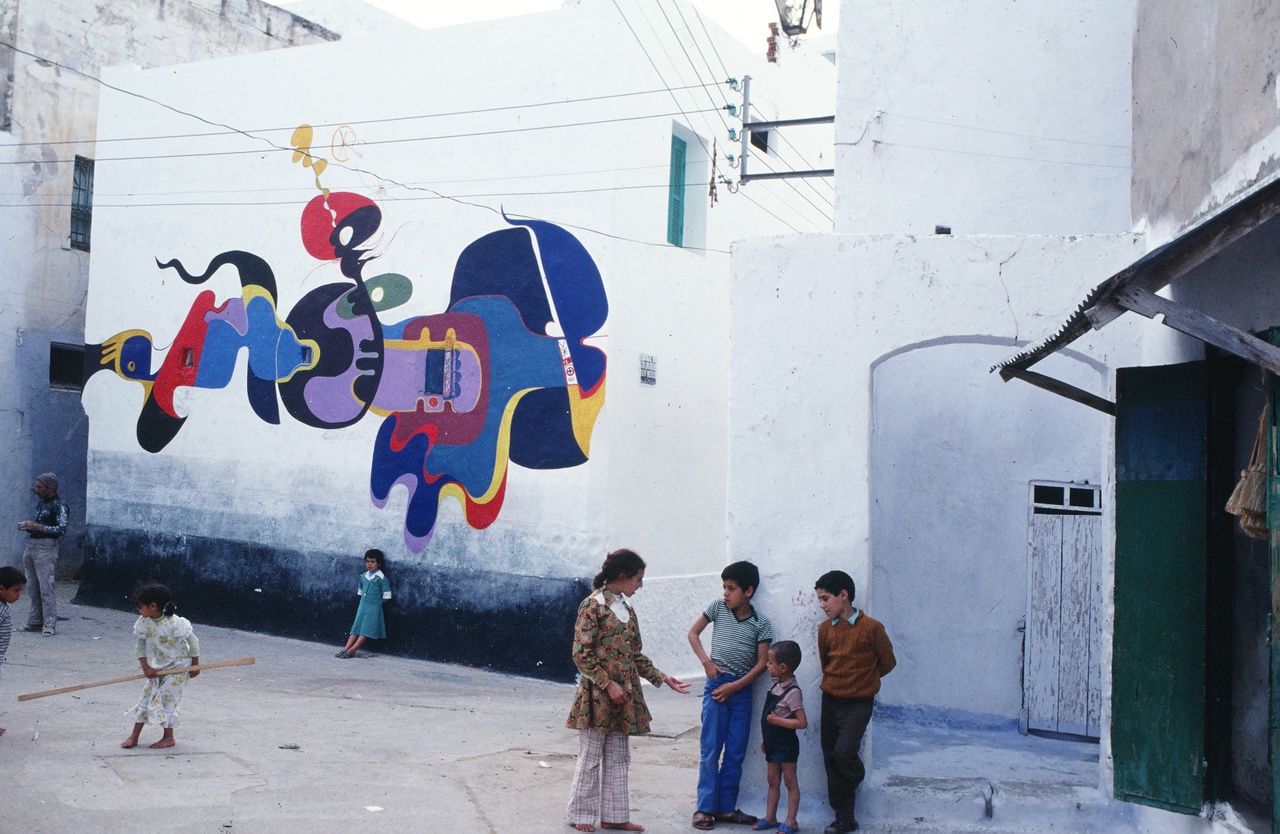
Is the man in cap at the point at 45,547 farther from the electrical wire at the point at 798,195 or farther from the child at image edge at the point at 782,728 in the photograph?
the electrical wire at the point at 798,195

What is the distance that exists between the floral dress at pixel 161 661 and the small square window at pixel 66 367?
1002 centimetres

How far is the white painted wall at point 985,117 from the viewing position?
8.67 m

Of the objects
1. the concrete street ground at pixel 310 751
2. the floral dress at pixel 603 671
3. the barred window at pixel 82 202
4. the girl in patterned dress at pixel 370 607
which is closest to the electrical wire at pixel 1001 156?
the floral dress at pixel 603 671

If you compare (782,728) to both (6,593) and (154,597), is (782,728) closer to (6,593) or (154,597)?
(154,597)

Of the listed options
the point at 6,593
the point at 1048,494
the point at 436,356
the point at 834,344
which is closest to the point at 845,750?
the point at 834,344

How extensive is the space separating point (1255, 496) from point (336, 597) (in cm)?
989

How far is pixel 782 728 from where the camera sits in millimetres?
6379

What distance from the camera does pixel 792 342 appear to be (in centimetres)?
689

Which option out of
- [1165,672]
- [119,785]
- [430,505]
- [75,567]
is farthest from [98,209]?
[1165,672]

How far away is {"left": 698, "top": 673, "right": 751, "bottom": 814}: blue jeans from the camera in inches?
256

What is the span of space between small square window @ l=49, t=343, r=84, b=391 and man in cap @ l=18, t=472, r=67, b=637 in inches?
174

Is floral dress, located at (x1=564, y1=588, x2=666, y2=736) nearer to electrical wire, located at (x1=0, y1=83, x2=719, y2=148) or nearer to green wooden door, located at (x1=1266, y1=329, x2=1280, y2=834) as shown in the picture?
green wooden door, located at (x1=1266, y1=329, x2=1280, y2=834)

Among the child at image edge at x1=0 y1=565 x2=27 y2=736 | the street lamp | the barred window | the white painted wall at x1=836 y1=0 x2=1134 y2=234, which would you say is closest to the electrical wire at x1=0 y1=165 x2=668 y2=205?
the barred window

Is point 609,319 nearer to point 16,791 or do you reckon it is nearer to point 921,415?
point 921,415
